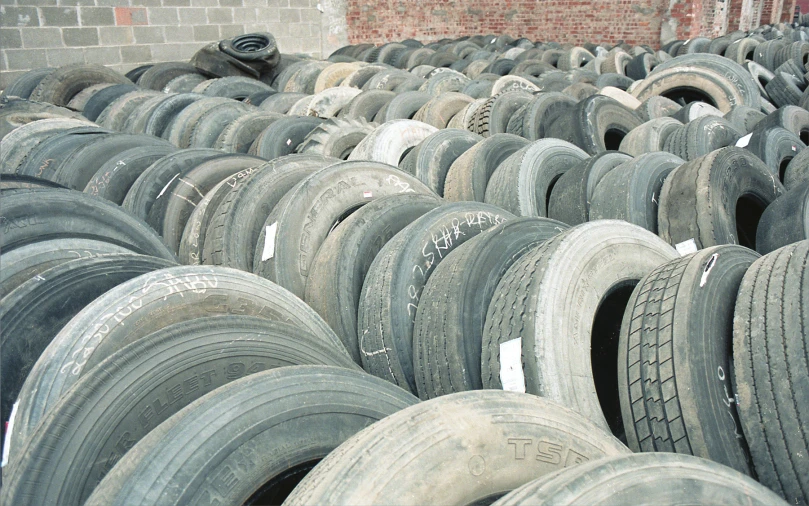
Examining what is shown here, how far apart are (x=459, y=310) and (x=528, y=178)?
1.95 m

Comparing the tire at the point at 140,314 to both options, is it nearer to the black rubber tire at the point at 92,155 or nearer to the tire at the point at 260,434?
the tire at the point at 260,434

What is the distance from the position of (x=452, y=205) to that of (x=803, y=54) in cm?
969

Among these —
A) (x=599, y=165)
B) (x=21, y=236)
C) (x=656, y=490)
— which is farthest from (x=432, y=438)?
(x=599, y=165)

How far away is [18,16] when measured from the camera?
9.65m

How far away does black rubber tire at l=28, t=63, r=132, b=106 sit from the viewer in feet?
28.1

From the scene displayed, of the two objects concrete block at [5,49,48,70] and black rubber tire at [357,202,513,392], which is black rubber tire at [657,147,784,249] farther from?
concrete block at [5,49,48,70]

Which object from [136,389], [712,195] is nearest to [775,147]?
[712,195]

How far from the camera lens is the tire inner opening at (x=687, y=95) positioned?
7910mm

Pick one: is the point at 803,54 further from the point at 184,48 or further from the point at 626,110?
the point at 184,48

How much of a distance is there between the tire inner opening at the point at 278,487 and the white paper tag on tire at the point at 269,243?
173 centimetres

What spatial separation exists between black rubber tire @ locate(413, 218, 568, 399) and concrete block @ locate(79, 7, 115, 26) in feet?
32.7

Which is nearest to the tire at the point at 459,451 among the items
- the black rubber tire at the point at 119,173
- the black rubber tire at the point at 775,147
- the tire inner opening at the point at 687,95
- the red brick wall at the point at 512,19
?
the black rubber tire at the point at 119,173

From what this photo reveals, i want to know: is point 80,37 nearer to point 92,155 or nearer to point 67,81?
point 67,81

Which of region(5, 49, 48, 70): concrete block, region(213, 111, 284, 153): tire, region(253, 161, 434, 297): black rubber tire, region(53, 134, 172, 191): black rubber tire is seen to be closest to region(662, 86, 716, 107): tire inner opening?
region(213, 111, 284, 153): tire
